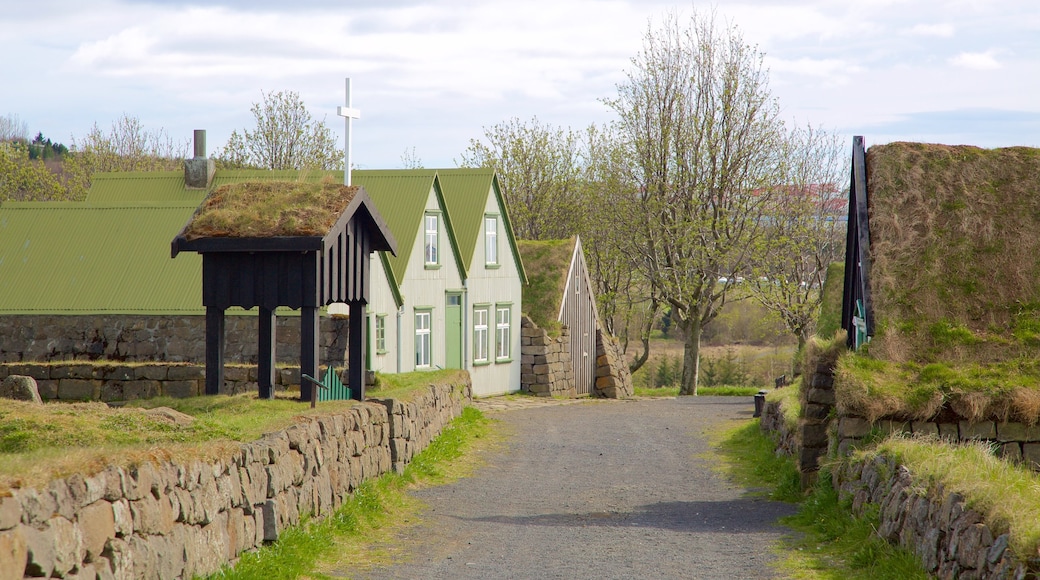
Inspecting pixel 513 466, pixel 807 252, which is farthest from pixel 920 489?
pixel 807 252

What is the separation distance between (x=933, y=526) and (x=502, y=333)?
23.8 metres

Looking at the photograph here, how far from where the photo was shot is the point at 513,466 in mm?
17188

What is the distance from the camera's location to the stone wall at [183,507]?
5.96m

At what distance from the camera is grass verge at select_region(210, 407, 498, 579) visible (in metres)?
9.07

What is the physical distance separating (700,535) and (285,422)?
4452 millimetres

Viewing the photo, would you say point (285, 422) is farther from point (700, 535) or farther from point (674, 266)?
point (674, 266)

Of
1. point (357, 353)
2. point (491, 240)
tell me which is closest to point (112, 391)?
point (357, 353)

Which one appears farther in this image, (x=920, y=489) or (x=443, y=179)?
(x=443, y=179)

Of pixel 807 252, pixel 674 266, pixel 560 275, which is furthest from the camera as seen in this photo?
pixel 807 252

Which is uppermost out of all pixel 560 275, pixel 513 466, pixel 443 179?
pixel 443 179

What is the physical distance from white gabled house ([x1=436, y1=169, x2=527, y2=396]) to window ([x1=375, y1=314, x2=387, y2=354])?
16.0ft

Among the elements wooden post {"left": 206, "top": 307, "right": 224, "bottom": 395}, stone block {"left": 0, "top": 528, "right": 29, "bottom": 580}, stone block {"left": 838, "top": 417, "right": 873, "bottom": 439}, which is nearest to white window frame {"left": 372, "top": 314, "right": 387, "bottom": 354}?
wooden post {"left": 206, "top": 307, "right": 224, "bottom": 395}

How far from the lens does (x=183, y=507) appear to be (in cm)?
784

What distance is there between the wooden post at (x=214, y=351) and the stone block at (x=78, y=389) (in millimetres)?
6480
